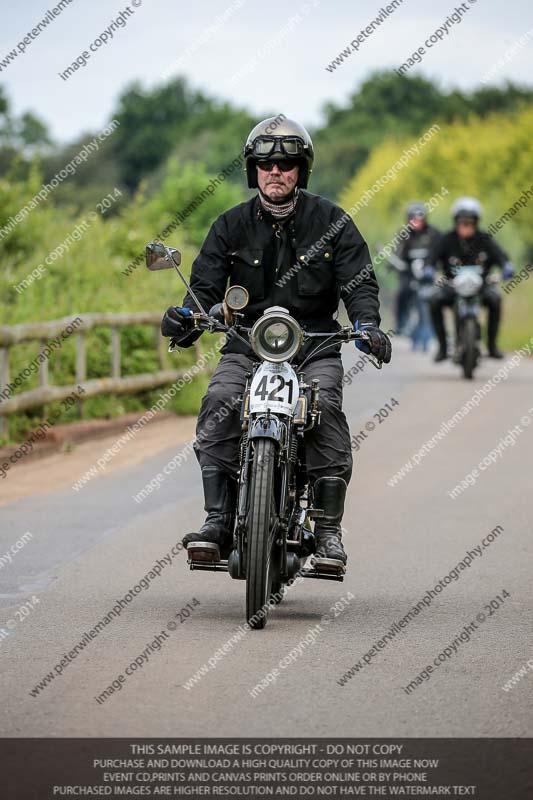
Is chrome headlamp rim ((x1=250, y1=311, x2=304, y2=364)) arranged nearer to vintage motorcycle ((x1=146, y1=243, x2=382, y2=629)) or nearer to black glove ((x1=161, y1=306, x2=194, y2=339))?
vintage motorcycle ((x1=146, y1=243, x2=382, y2=629))

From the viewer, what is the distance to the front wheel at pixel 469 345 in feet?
69.4

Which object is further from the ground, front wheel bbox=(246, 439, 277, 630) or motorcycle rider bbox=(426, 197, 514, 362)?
motorcycle rider bbox=(426, 197, 514, 362)

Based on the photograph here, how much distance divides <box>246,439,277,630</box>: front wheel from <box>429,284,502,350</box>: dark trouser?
15.0 metres

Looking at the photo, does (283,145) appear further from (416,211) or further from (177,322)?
(416,211)

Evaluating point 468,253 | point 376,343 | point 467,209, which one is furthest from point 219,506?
point 468,253

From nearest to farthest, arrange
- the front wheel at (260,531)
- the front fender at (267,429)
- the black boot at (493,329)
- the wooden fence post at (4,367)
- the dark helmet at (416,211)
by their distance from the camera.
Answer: the front wheel at (260,531), the front fender at (267,429), the wooden fence post at (4,367), the black boot at (493,329), the dark helmet at (416,211)

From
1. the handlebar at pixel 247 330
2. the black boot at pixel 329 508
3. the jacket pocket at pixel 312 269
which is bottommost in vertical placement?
the black boot at pixel 329 508

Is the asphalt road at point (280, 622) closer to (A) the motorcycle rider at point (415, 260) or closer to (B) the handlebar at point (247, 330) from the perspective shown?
(B) the handlebar at point (247, 330)

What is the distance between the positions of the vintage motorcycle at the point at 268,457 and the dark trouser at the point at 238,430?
8 centimetres

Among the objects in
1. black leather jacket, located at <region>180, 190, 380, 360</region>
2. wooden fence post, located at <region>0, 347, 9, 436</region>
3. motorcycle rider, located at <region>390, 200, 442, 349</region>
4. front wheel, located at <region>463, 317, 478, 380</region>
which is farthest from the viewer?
motorcycle rider, located at <region>390, 200, 442, 349</region>

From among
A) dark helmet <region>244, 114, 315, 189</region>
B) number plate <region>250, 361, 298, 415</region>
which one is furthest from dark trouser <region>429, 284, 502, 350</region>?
number plate <region>250, 361, 298, 415</region>

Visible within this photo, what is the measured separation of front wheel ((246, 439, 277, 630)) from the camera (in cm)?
676

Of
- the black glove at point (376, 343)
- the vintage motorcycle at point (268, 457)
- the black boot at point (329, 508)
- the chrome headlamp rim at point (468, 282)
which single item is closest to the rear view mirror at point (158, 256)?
the vintage motorcycle at point (268, 457)

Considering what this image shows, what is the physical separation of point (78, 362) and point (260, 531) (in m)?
9.63
